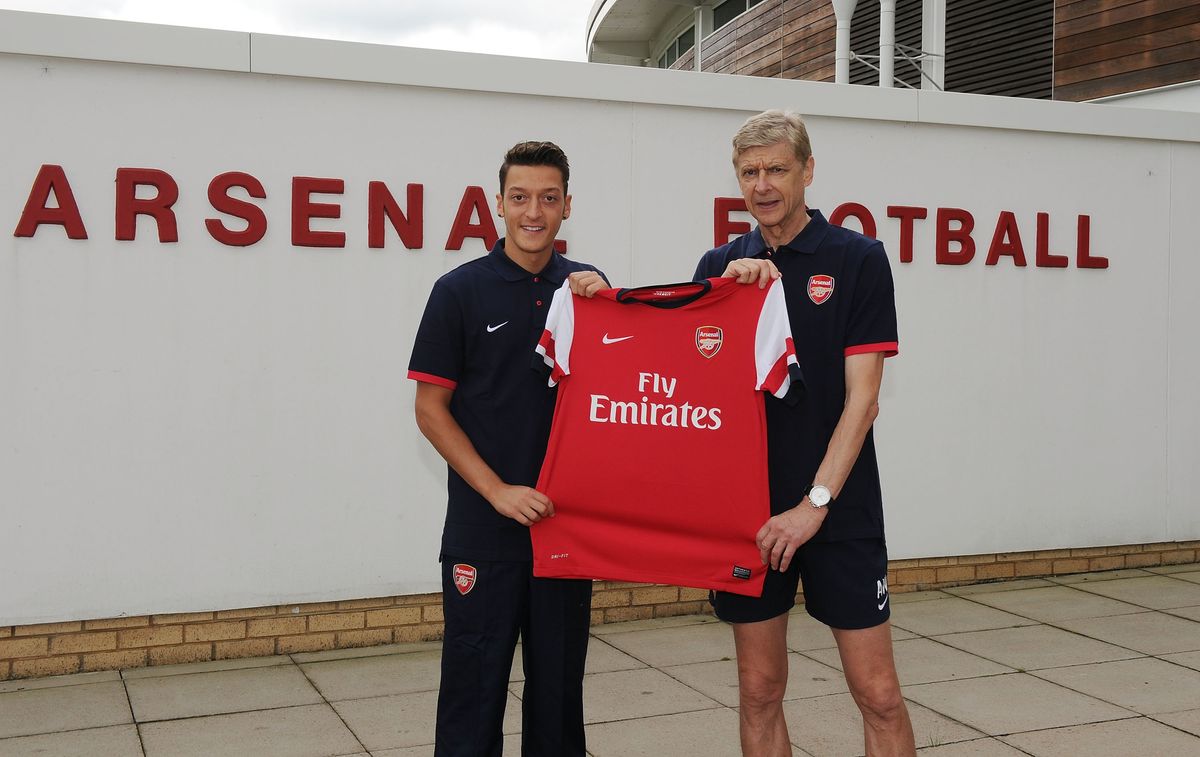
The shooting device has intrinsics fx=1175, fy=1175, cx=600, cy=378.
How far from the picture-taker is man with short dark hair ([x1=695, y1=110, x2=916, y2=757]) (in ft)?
10.5

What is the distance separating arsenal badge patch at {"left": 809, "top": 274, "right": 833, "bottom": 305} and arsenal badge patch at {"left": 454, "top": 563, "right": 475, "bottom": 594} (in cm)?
122

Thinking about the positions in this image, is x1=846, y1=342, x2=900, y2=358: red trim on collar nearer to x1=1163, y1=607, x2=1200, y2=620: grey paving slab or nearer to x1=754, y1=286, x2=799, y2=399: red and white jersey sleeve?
x1=754, y1=286, x2=799, y2=399: red and white jersey sleeve

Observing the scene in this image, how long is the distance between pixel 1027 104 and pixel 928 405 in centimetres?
198

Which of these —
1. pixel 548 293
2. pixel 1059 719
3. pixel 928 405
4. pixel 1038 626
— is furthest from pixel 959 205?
pixel 548 293

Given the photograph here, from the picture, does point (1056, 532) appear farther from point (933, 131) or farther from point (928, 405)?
point (933, 131)

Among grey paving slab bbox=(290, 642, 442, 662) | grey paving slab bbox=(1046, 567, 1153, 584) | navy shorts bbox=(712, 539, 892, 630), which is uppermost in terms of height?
navy shorts bbox=(712, 539, 892, 630)

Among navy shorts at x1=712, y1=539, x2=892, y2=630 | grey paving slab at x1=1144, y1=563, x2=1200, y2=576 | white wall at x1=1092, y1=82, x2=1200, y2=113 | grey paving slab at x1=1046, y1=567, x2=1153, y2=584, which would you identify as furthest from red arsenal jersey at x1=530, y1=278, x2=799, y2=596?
white wall at x1=1092, y1=82, x2=1200, y2=113

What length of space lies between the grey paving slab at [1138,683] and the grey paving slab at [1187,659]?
62mm

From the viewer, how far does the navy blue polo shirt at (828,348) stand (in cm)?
324

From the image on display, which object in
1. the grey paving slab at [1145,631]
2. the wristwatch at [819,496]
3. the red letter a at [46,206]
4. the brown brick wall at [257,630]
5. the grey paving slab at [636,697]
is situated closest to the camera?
the wristwatch at [819,496]

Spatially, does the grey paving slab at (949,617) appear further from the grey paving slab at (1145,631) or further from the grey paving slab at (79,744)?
the grey paving slab at (79,744)

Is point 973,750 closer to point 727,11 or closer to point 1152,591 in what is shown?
point 1152,591

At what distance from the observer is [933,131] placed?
7.15 metres

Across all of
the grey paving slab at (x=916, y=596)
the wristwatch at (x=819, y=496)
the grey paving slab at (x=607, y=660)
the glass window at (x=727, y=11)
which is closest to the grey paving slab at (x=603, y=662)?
the grey paving slab at (x=607, y=660)
